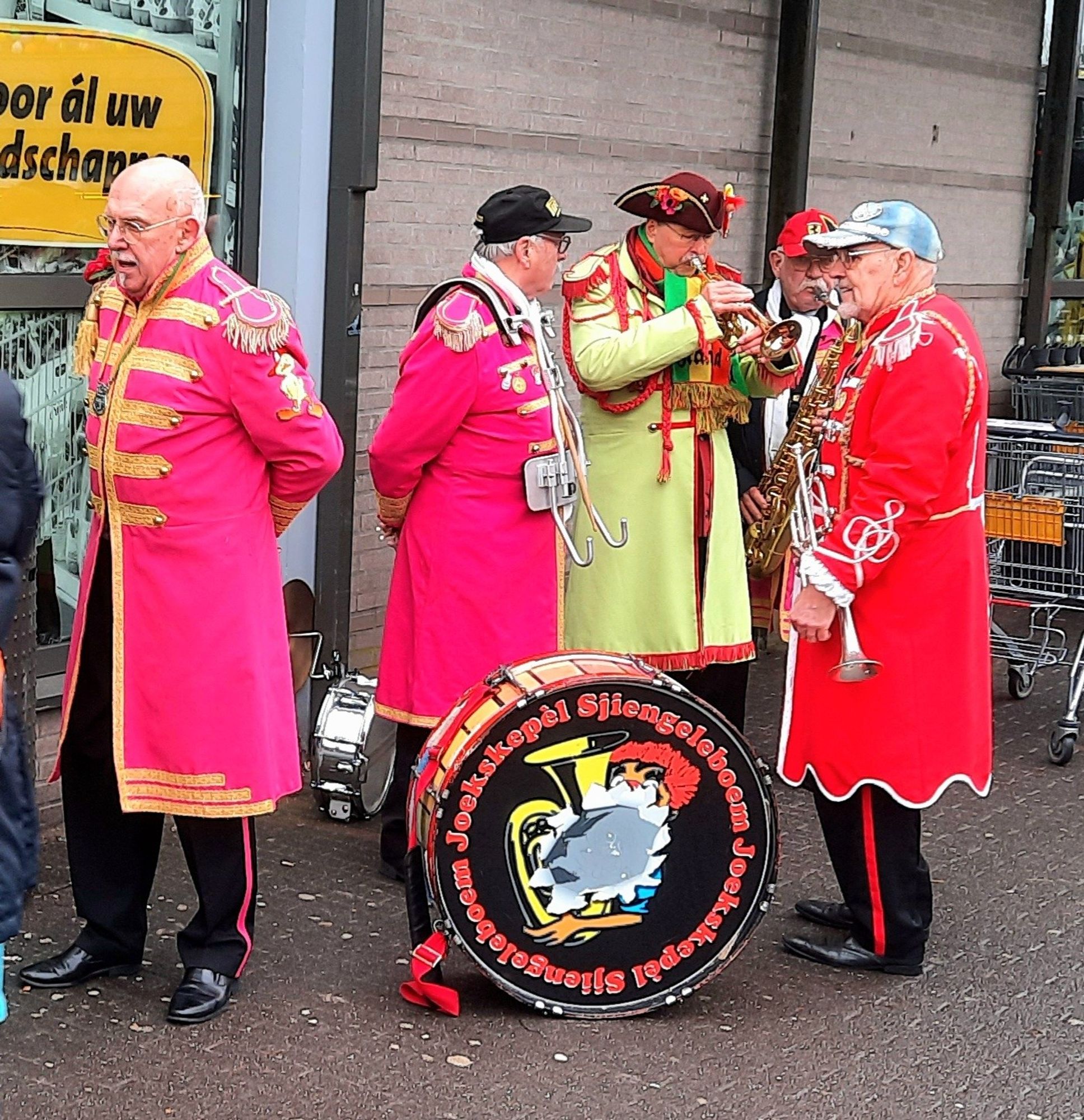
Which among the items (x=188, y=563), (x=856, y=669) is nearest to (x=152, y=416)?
(x=188, y=563)

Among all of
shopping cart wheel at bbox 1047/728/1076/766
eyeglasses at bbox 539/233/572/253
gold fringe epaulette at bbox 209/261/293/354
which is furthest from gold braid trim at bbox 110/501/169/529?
shopping cart wheel at bbox 1047/728/1076/766

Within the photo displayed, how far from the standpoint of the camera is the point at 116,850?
15.2ft

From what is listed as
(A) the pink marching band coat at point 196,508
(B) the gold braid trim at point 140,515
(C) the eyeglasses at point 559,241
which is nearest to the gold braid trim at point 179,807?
(A) the pink marching band coat at point 196,508

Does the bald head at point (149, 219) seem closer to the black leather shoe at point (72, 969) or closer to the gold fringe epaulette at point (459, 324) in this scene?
the gold fringe epaulette at point (459, 324)

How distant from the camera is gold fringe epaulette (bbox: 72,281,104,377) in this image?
4.46 metres

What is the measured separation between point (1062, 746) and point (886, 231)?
126 inches

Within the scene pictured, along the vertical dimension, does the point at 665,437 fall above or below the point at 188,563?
above

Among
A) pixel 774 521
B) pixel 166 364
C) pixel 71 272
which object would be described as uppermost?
pixel 71 272

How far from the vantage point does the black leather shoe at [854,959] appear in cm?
496

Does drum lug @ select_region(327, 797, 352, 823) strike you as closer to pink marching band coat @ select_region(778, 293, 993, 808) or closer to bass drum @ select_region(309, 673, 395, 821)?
bass drum @ select_region(309, 673, 395, 821)

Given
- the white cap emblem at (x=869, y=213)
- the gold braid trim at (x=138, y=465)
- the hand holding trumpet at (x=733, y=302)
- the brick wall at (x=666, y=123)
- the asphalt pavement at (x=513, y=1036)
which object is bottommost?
the asphalt pavement at (x=513, y=1036)

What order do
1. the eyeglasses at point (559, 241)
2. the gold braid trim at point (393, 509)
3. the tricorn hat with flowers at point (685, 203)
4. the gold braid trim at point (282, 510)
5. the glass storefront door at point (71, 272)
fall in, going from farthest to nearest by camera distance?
1. the glass storefront door at point (71, 272)
2. the tricorn hat with flowers at point (685, 203)
3. the gold braid trim at point (393, 509)
4. the eyeglasses at point (559, 241)
5. the gold braid trim at point (282, 510)

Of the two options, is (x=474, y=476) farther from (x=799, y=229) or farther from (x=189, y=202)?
(x=799, y=229)

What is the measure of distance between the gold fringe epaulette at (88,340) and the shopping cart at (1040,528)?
414cm
